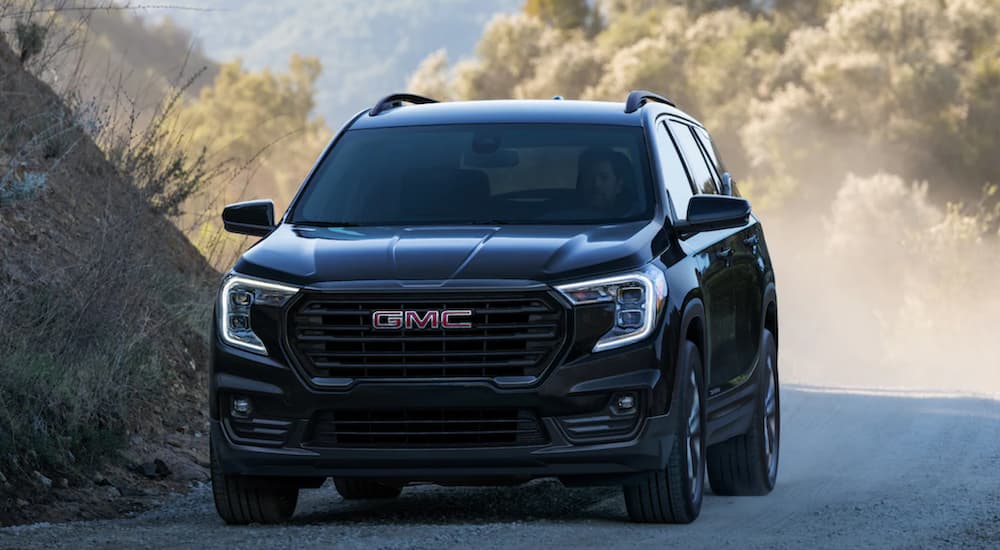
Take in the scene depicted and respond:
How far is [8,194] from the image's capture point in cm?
1095

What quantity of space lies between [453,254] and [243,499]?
149 centimetres

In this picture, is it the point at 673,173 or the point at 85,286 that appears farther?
the point at 85,286

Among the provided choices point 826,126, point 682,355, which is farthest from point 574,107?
point 826,126

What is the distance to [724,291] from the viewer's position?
9.64m

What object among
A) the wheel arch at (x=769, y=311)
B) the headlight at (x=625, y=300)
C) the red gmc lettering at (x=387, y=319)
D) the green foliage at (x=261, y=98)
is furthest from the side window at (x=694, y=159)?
the green foliage at (x=261, y=98)

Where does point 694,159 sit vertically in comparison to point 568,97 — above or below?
above

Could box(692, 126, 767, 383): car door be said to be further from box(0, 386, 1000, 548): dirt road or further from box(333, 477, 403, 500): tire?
box(333, 477, 403, 500): tire

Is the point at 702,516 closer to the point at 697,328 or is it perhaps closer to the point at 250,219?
the point at 697,328

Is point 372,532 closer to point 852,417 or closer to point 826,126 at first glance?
point 852,417

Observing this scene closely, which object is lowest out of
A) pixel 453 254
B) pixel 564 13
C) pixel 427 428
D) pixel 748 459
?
pixel 748 459

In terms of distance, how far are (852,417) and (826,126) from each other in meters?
58.4

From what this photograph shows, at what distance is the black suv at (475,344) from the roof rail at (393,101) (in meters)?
0.91

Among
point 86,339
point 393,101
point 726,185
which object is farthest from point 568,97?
point 393,101

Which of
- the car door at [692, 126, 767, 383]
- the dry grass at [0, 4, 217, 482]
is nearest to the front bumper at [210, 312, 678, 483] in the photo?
the car door at [692, 126, 767, 383]
